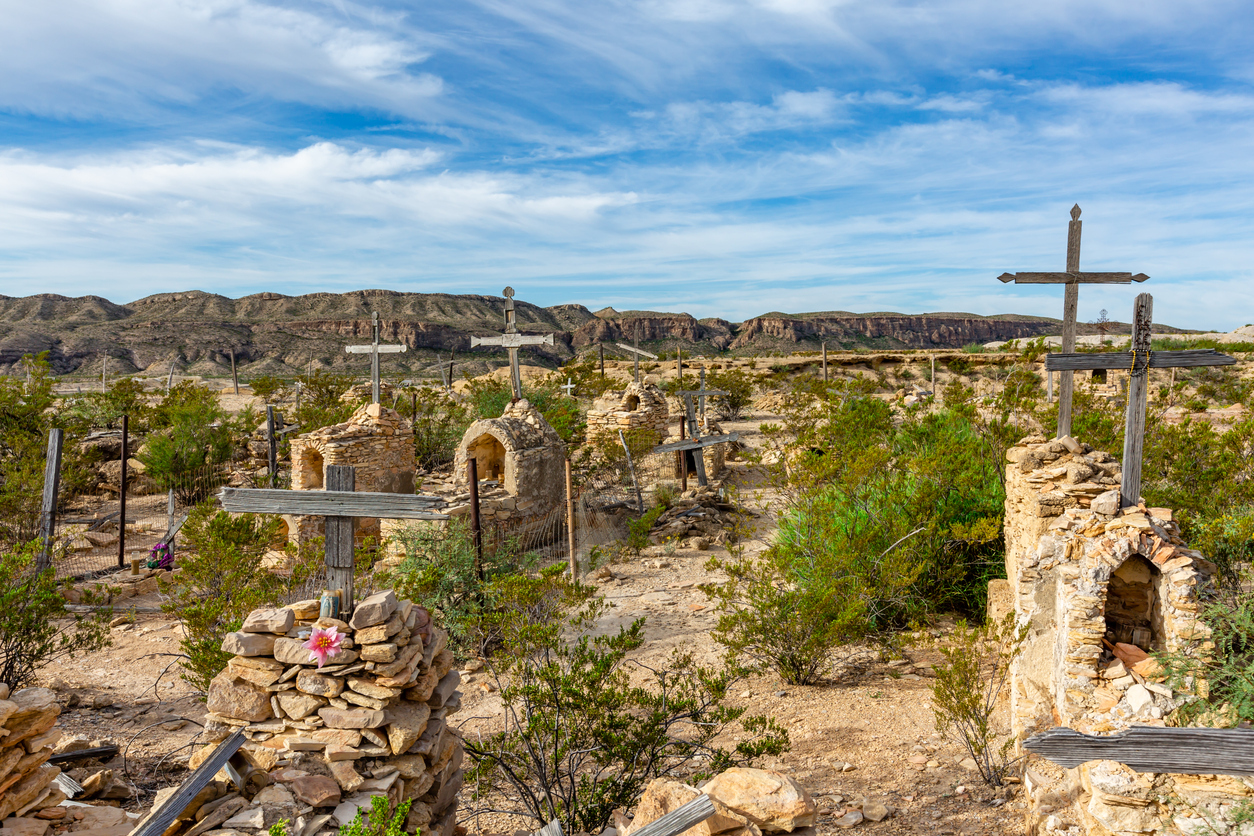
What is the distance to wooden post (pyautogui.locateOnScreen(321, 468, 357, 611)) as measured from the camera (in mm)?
4309

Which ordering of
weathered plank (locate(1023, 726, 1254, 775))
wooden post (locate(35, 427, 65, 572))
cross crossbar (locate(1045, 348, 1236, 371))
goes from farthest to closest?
wooden post (locate(35, 427, 65, 572)), cross crossbar (locate(1045, 348, 1236, 371)), weathered plank (locate(1023, 726, 1254, 775))

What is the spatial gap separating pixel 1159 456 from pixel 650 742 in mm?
8609

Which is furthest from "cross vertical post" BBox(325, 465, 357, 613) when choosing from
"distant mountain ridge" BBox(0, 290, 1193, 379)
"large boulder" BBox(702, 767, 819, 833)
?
"distant mountain ridge" BBox(0, 290, 1193, 379)

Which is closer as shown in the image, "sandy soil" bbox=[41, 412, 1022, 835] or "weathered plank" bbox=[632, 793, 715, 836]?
"weathered plank" bbox=[632, 793, 715, 836]

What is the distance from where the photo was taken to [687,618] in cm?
882

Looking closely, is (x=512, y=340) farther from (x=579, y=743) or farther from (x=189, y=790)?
(x=189, y=790)

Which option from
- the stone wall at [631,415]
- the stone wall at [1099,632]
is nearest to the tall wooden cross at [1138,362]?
the stone wall at [1099,632]

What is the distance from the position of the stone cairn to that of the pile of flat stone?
32.7 inches

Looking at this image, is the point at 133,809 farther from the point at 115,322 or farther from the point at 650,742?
the point at 115,322

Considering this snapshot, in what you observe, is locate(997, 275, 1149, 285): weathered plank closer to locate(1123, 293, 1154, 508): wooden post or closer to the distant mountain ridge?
locate(1123, 293, 1154, 508): wooden post

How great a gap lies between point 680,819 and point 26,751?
11.9 ft

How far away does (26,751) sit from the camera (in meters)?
3.78

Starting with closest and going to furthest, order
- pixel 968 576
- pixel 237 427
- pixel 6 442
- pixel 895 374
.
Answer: pixel 968 576, pixel 6 442, pixel 237 427, pixel 895 374

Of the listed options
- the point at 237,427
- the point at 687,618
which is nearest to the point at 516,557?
the point at 687,618
